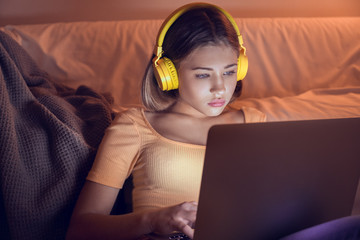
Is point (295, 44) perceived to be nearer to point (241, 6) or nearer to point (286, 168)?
point (241, 6)

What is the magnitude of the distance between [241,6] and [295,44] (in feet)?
1.30

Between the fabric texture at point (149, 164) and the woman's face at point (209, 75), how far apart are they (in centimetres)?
13

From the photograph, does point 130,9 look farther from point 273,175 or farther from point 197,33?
point 273,175

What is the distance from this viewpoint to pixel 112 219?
31.3 inches

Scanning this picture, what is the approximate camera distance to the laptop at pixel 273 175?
0.51 metres

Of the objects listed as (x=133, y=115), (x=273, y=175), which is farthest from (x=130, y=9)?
(x=273, y=175)

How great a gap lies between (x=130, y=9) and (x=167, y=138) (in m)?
1.12

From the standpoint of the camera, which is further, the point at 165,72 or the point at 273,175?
the point at 165,72

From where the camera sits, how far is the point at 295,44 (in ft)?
5.22

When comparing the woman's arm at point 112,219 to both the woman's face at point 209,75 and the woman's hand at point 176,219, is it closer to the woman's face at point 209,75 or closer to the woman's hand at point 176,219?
the woman's hand at point 176,219

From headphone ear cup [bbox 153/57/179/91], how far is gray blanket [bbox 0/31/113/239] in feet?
0.91

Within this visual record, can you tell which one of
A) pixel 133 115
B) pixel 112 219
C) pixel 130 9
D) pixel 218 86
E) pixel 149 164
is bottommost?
pixel 112 219

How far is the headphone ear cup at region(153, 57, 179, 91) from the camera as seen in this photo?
85 centimetres

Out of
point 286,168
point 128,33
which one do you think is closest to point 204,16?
point 286,168
